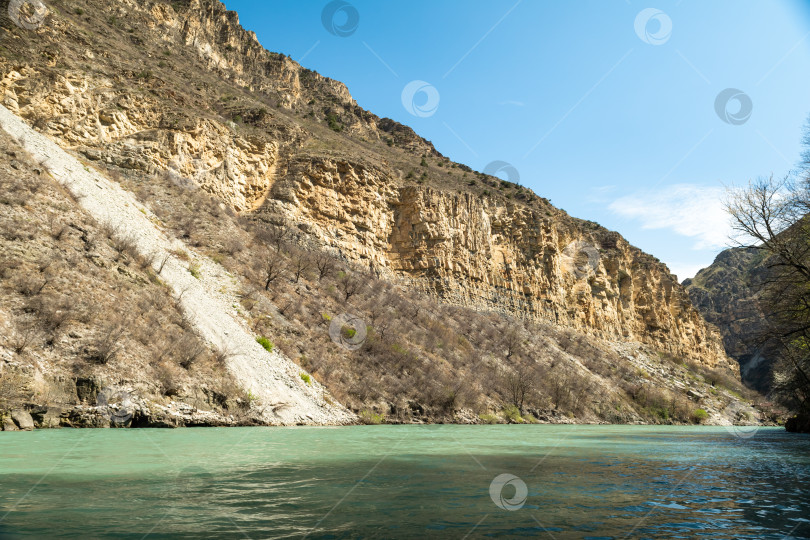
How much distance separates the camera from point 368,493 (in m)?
6.12

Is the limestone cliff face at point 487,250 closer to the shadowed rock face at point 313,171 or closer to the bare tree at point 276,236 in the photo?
the shadowed rock face at point 313,171

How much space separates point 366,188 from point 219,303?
24524mm

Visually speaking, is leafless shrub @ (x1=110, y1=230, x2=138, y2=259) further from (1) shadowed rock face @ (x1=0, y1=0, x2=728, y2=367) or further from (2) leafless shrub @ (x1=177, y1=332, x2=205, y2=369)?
(1) shadowed rock face @ (x1=0, y1=0, x2=728, y2=367)

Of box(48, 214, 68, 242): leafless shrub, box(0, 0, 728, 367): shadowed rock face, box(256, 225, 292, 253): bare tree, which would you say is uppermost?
box(0, 0, 728, 367): shadowed rock face

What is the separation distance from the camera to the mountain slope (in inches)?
1156

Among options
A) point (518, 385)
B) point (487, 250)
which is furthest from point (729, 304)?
point (518, 385)

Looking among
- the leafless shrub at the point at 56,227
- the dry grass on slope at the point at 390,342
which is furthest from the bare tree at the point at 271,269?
the leafless shrub at the point at 56,227

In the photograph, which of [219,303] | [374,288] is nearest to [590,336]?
[374,288]

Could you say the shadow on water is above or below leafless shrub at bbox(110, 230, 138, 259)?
below

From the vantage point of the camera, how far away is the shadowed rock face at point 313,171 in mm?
33750

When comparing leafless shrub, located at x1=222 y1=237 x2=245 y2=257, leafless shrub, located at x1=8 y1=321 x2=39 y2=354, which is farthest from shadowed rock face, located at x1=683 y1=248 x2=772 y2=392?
leafless shrub, located at x1=8 y1=321 x2=39 y2=354

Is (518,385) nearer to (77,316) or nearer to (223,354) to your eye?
(223,354)

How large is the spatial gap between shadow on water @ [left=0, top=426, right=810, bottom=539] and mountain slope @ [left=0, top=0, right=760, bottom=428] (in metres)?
13.6

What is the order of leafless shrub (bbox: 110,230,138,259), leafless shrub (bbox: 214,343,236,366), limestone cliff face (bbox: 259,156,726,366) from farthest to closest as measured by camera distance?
limestone cliff face (bbox: 259,156,726,366) < leafless shrub (bbox: 110,230,138,259) < leafless shrub (bbox: 214,343,236,366)
